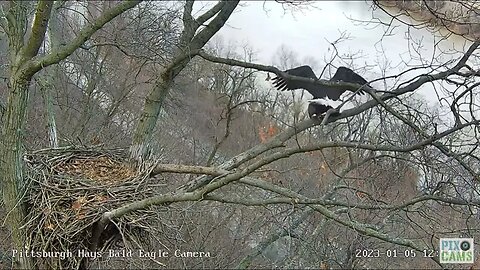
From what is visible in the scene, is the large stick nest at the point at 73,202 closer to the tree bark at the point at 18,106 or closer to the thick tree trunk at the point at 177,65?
the tree bark at the point at 18,106

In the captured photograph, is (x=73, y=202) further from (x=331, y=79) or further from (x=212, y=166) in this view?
(x=331, y=79)

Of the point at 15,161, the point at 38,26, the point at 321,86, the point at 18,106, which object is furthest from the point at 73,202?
the point at 321,86

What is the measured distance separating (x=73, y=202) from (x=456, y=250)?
2.70 metres

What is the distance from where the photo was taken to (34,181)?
11.6 feet

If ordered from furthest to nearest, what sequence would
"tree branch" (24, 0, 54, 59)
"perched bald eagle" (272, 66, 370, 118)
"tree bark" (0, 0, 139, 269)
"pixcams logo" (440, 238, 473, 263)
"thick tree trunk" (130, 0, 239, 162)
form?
"thick tree trunk" (130, 0, 239, 162)
"pixcams logo" (440, 238, 473, 263)
"perched bald eagle" (272, 66, 370, 118)
"tree bark" (0, 0, 139, 269)
"tree branch" (24, 0, 54, 59)

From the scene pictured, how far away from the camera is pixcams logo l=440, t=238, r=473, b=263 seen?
3816mm

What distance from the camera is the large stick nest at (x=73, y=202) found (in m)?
3.35

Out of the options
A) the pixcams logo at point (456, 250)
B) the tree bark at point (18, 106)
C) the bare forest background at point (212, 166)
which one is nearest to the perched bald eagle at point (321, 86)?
the bare forest background at point (212, 166)

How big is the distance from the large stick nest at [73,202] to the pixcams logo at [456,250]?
83.6 inches

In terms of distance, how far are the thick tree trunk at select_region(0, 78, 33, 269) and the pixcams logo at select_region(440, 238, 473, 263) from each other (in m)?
2.87

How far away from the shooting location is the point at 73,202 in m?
3.42

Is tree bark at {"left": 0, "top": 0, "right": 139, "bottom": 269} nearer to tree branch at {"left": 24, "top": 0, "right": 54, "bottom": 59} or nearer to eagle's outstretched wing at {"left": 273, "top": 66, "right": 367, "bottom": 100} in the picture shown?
tree branch at {"left": 24, "top": 0, "right": 54, "bottom": 59}

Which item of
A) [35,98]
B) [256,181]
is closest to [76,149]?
[256,181]

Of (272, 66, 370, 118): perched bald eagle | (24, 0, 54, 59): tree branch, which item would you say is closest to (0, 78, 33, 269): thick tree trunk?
(24, 0, 54, 59): tree branch
